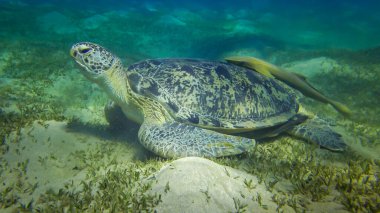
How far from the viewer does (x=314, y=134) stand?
4688 mm

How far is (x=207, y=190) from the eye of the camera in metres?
2.42

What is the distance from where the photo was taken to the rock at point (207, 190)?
230 centimetres

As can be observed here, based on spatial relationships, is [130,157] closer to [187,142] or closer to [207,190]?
[187,142]

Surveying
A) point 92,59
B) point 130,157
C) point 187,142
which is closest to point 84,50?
point 92,59

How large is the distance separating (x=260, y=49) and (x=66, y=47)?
1001 cm

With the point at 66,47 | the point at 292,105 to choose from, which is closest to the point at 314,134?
the point at 292,105

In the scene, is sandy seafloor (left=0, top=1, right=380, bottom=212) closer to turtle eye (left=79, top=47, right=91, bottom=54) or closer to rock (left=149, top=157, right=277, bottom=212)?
rock (left=149, top=157, right=277, bottom=212)

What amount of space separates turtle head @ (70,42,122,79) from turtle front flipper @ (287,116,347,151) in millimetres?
4080

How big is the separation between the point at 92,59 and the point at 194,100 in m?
2.13

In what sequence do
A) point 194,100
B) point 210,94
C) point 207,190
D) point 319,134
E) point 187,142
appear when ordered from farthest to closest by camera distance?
point 319,134, point 210,94, point 194,100, point 187,142, point 207,190

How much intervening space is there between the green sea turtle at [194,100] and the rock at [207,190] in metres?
0.98

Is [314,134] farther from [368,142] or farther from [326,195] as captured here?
[326,195]

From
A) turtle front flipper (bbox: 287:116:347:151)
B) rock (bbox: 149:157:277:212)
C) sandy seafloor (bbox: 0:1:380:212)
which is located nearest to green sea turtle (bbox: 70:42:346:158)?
turtle front flipper (bbox: 287:116:347:151)

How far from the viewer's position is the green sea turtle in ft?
13.8
